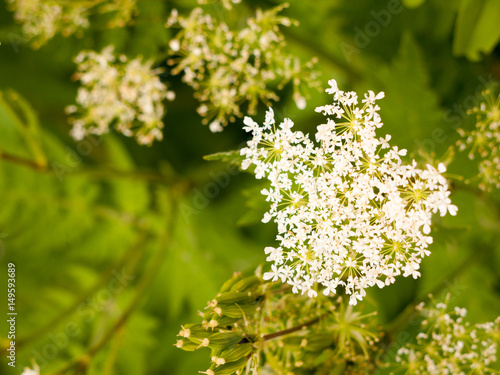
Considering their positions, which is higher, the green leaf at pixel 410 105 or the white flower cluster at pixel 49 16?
the white flower cluster at pixel 49 16

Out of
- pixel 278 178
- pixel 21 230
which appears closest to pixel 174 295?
pixel 21 230

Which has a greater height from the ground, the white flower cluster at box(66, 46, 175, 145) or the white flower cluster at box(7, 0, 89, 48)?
the white flower cluster at box(7, 0, 89, 48)

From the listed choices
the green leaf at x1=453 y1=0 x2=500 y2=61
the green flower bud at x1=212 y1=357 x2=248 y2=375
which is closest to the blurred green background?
the green leaf at x1=453 y1=0 x2=500 y2=61

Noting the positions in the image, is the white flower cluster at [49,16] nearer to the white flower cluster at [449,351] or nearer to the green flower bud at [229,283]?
the green flower bud at [229,283]

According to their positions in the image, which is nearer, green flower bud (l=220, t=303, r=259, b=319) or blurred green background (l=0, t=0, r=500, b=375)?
green flower bud (l=220, t=303, r=259, b=319)

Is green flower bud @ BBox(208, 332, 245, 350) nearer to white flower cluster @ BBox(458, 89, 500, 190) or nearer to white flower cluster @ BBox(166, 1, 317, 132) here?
white flower cluster @ BBox(166, 1, 317, 132)

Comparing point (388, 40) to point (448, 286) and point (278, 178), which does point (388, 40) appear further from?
point (278, 178)

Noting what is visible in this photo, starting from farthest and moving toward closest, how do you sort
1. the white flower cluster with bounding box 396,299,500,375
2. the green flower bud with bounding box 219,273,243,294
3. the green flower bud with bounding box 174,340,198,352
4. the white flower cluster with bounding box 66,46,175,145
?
the white flower cluster with bounding box 66,46,175,145, the white flower cluster with bounding box 396,299,500,375, the green flower bud with bounding box 219,273,243,294, the green flower bud with bounding box 174,340,198,352

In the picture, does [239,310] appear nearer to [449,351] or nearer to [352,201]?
[352,201]

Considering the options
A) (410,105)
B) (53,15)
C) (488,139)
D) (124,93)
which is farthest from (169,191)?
(488,139)

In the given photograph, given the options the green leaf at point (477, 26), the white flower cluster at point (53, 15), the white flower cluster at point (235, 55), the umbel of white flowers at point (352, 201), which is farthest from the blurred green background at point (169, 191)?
the umbel of white flowers at point (352, 201)
